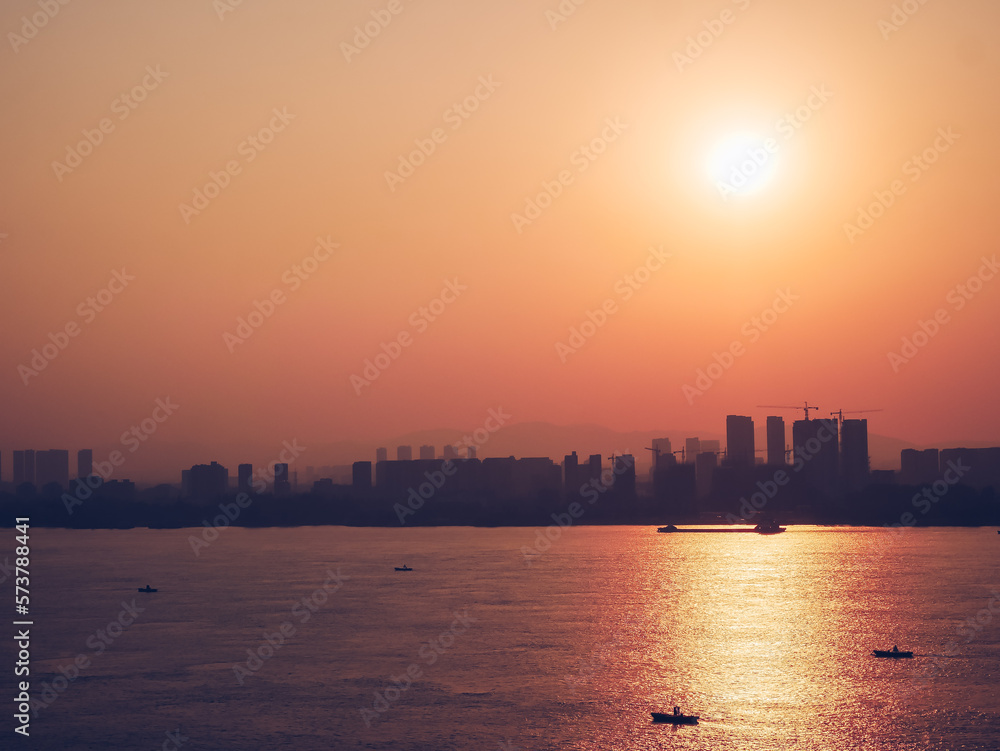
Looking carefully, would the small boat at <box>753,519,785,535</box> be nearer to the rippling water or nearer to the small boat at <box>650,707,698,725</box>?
the rippling water

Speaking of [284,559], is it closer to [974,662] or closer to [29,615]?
[29,615]

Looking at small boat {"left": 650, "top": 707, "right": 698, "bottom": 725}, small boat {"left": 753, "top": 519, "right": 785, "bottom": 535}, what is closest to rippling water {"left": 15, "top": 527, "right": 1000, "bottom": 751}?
small boat {"left": 650, "top": 707, "right": 698, "bottom": 725}

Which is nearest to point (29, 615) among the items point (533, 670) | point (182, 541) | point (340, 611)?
point (340, 611)

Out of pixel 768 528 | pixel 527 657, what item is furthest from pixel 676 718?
pixel 768 528

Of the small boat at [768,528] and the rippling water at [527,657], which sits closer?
the rippling water at [527,657]

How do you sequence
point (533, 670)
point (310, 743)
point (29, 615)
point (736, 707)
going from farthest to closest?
point (29, 615)
point (533, 670)
point (736, 707)
point (310, 743)

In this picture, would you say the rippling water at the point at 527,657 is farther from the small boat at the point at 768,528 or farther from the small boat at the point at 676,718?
the small boat at the point at 768,528

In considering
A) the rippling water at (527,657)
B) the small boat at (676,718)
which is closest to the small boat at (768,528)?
the rippling water at (527,657)

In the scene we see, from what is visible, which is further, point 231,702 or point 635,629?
point 635,629
